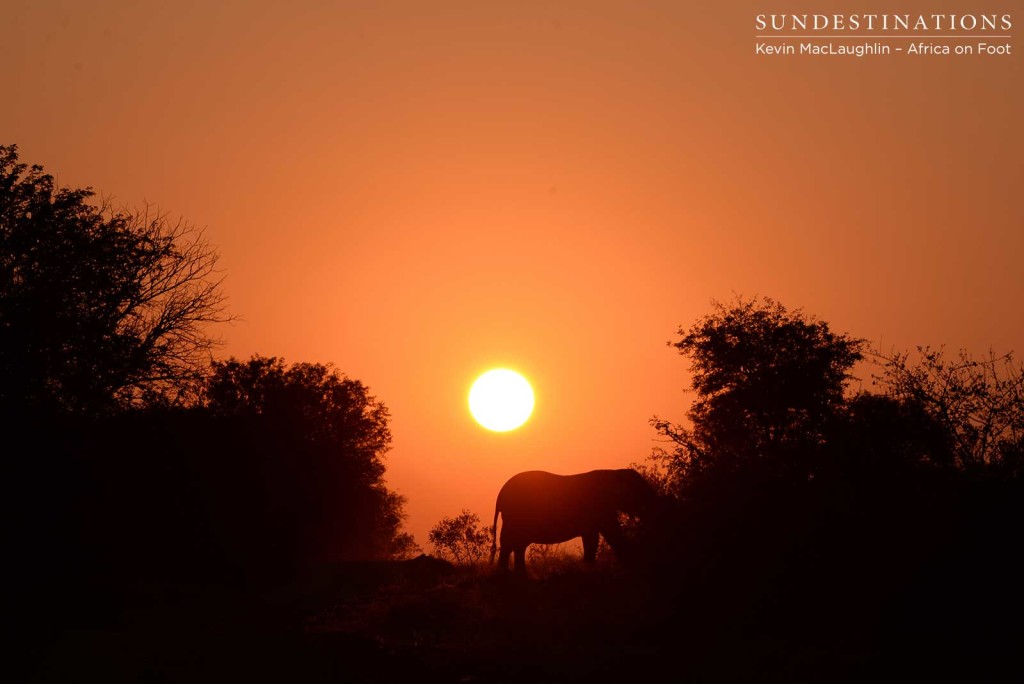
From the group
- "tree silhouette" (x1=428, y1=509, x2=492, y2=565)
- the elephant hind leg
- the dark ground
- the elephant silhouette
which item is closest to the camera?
the dark ground

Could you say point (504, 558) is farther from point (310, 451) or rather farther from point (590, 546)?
point (310, 451)

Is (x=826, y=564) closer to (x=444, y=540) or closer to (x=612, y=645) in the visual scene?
(x=612, y=645)

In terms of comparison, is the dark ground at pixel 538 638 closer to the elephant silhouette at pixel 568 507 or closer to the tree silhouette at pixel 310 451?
the elephant silhouette at pixel 568 507

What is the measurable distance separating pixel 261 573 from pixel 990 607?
→ 21052mm

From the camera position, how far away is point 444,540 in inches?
1152

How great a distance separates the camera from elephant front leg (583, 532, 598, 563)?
19.2 metres

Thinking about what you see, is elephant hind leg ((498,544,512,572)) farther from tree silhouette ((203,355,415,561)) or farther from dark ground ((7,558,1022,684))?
tree silhouette ((203,355,415,561))

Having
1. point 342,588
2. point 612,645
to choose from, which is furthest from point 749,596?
point 342,588

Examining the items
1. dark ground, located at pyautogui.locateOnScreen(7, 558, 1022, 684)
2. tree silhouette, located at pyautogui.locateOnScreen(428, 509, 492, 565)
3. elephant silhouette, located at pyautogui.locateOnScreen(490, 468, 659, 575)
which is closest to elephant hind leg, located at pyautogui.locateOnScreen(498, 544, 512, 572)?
elephant silhouette, located at pyautogui.locateOnScreen(490, 468, 659, 575)

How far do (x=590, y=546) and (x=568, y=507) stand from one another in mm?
1058

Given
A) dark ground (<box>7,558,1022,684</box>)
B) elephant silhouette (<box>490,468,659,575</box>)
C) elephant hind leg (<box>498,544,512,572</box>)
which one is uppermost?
elephant silhouette (<box>490,468,659,575</box>)

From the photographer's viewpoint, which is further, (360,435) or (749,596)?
(360,435)

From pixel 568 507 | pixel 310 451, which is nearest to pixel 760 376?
pixel 568 507

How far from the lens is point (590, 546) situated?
1936cm
